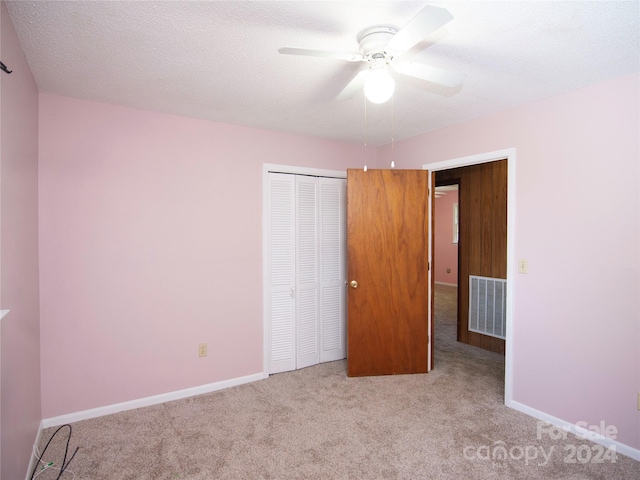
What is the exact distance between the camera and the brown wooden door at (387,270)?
321cm

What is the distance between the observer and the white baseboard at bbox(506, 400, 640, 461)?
2.08 m

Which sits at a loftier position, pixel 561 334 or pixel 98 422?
pixel 561 334

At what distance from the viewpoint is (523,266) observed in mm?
2611

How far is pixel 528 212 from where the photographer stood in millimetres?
2572

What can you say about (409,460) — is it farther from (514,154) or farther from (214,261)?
(514,154)

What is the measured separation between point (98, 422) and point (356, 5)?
3103 mm

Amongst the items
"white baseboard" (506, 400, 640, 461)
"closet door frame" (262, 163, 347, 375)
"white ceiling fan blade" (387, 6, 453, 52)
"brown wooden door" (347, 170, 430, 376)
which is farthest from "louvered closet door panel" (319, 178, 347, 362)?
"white ceiling fan blade" (387, 6, 453, 52)

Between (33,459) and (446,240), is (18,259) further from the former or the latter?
(446,240)

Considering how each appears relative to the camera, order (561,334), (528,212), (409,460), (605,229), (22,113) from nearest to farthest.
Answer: (22,113)
(409,460)
(605,229)
(561,334)
(528,212)

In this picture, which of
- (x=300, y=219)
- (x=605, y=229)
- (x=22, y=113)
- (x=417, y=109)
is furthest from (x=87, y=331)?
(x=605, y=229)

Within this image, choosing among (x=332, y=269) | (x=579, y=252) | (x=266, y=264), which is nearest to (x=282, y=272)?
(x=266, y=264)

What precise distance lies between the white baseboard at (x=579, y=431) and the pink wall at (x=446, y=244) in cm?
623

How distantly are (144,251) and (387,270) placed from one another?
2.13 meters

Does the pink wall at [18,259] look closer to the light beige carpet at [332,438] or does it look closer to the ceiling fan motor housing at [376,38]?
the light beige carpet at [332,438]
